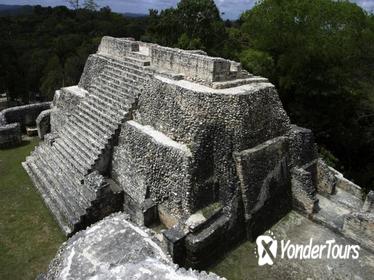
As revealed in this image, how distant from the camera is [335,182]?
474 inches

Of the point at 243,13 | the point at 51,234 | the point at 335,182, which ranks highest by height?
the point at 243,13

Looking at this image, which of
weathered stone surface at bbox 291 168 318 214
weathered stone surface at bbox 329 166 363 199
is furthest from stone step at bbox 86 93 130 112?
weathered stone surface at bbox 329 166 363 199

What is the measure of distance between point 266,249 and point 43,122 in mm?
11654

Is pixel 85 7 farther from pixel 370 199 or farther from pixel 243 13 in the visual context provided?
pixel 370 199

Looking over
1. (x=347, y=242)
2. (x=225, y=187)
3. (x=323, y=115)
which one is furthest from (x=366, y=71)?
(x=225, y=187)

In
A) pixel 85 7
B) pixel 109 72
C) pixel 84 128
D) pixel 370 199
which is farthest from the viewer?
pixel 85 7

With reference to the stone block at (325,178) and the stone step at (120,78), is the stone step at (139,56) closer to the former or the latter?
the stone step at (120,78)

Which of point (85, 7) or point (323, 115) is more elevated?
point (85, 7)

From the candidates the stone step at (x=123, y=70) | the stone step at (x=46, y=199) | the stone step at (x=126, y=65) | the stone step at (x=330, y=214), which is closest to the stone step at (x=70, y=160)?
the stone step at (x=46, y=199)

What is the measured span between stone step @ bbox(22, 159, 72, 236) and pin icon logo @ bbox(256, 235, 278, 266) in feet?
17.3

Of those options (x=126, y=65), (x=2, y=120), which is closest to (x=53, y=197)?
(x=126, y=65)

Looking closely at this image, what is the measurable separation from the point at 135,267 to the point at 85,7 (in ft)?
179

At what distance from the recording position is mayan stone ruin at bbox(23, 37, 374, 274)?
8945 millimetres

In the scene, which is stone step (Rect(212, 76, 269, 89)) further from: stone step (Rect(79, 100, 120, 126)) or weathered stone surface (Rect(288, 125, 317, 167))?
stone step (Rect(79, 100, 120, 126))
